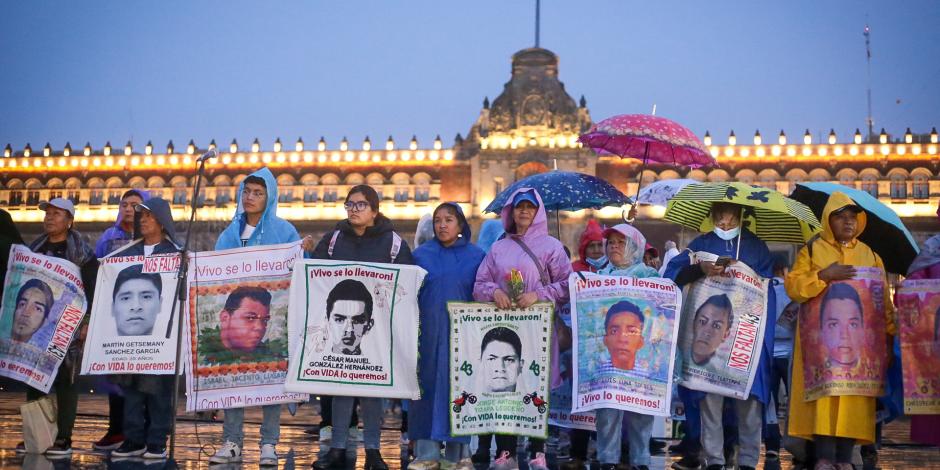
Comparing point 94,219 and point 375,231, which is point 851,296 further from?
point 94,219

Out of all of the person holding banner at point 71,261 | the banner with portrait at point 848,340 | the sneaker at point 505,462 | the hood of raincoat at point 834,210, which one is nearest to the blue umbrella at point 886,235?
the hood of raincoat at point 834,210

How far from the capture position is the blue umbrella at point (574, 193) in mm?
9922

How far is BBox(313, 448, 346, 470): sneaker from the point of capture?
664cm

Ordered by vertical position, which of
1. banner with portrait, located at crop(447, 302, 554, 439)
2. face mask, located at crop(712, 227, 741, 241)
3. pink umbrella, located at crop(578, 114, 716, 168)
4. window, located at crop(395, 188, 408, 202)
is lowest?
banner with portrait, located at crop(447, 302, 554, 439)

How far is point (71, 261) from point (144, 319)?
30.4 inches

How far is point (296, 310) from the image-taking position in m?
7.02

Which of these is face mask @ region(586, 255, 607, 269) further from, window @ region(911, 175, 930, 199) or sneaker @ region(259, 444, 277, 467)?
window @ region(911, 175, 930, 199)

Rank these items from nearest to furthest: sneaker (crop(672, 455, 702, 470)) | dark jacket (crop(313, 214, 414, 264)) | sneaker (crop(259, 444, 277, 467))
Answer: sneaker (crop(259, 444, 277, 467)) < dark jacket (crop(313, 214, 414, 264)) < sneaker (crop(672, 455, 702, 470))

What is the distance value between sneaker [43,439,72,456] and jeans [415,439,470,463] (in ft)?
7.98

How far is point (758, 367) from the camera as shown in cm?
705

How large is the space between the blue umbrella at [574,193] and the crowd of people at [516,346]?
235 cm

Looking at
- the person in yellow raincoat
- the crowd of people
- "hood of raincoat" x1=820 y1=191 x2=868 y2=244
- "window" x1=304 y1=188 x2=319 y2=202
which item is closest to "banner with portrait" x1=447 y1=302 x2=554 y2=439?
the crowd of people

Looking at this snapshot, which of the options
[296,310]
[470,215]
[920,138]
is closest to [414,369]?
[296,310]

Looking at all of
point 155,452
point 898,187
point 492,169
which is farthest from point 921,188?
point 155,452
